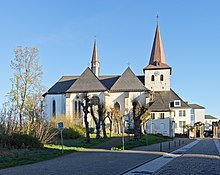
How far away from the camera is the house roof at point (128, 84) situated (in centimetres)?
7306

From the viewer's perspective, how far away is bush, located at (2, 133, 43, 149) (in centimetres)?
2252

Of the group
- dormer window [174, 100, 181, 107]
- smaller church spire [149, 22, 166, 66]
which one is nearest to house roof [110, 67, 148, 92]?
smaller church spire [149, 22, 166, 66]

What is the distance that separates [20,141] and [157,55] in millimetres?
61859

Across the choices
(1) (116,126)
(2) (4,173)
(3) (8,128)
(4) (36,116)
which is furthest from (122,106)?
(2) (4,173)

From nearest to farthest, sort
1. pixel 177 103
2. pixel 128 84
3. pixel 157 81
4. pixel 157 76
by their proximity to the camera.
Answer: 1. pixel 128 84
2. pixel 177 103
3. pixel 157 81
4. pixel 157 76

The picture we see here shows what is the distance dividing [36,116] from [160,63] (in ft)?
186

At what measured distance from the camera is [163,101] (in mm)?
73688

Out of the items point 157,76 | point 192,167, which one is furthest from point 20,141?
point 157,76

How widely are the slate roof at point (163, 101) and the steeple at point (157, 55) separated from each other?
6472mm

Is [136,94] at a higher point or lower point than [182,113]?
higher

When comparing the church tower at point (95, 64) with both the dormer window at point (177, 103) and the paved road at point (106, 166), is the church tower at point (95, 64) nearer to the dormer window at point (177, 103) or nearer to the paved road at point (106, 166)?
the dormer window at point (177, 103)

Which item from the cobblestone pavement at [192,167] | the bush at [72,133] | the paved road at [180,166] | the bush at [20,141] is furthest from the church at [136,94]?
the cobblestone pavement at [192,167]

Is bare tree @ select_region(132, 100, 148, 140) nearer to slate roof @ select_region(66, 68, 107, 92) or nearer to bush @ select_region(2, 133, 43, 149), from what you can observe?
bush @ select_region(2, 133, 43, 149)

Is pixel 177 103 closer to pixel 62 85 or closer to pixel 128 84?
pixel 128 84
